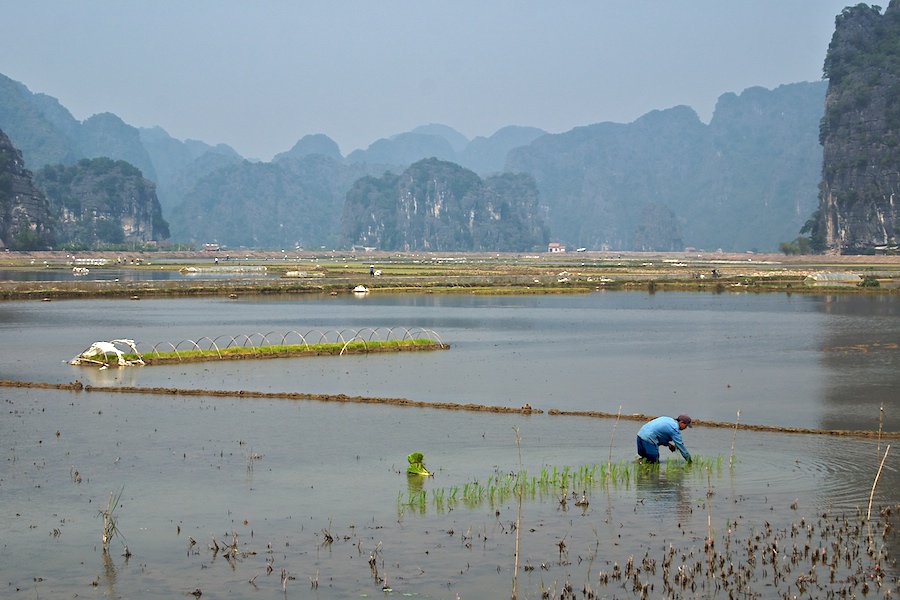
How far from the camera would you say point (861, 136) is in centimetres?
13775

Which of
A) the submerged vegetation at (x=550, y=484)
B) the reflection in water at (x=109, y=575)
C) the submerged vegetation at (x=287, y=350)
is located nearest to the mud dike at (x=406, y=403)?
the submerged vegetation at (x=550, y=484)

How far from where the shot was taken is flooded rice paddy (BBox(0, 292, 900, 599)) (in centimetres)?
1169

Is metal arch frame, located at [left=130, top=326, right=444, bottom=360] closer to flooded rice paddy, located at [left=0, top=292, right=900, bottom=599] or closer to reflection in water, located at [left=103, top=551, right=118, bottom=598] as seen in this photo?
flooded rice paddy, located at [left=0, top=292, right=900, bottom=599]

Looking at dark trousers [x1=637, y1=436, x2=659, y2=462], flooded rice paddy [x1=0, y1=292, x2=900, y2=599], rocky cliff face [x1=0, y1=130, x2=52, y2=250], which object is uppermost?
rocky cliff face [x1=0, y1=130, x2=52, y2=250]

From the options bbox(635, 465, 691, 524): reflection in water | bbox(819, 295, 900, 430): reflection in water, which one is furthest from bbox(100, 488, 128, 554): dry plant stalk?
bbox(819, 295, 900, 430): reflection in water

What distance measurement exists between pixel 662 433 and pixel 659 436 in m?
0.07

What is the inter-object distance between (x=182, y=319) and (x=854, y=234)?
108m

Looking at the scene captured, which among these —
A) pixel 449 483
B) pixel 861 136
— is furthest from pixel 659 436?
pixel 861 136

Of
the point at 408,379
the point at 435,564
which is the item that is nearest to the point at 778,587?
the point at 435,564

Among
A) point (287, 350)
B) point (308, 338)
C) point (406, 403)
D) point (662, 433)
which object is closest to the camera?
point (662, 433)

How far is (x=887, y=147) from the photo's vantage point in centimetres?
13438

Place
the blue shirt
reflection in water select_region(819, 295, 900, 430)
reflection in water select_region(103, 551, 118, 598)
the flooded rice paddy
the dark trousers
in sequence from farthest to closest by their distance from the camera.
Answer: reflection in water select_region(819, 295, 900, 430) < the dark trousers < the blue shirt < the flooded rice paddy < reflection in water select_region(103, 551, 118, 598)

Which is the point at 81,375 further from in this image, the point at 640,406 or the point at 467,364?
the point at 640,406

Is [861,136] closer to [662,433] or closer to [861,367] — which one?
[861,367]
